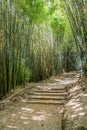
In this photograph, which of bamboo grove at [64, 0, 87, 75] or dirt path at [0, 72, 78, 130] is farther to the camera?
bamboo grove at [64, 0, 87, 75]

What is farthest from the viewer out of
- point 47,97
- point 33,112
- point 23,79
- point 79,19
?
point 23,79

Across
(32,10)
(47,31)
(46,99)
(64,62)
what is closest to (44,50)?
(47,31)

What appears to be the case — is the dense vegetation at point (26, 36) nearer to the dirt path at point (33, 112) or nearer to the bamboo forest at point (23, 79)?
the bamboo forest at point (23, 79)

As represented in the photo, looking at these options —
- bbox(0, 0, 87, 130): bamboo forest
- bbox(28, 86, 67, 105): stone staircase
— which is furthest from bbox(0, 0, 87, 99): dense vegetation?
bbox(28, 86, 67, 105): stone staircase

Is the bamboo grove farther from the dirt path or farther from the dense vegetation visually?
the dirt path

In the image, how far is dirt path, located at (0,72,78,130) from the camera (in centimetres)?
385

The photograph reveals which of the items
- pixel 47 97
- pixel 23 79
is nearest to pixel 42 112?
pixel 47 97

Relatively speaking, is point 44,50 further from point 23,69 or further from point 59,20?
point 23,69

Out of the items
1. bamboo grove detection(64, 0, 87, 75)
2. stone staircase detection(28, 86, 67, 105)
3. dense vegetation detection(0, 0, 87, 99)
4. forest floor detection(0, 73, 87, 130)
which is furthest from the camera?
bamboo grove detection(64, 0, 87, 75)

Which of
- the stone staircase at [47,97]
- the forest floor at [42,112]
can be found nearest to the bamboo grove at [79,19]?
the stone staircase at [47,97]

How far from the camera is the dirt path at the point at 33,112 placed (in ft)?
12.6

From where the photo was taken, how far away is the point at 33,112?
4695 millimetres

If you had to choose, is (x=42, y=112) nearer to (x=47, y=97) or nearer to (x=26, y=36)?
(x=47, y=97)

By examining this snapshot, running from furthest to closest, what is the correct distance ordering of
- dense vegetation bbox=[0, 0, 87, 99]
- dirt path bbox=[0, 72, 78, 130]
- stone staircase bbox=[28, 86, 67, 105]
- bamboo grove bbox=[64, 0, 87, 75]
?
bamboo grove bbox=[64, 0, 87, 75], dense vegetation bbox=[0, 0, 87, 99], stone staircase bbox=[28, 86, 67, 105], dirt path bbox=[0, 72, 78, 130]
